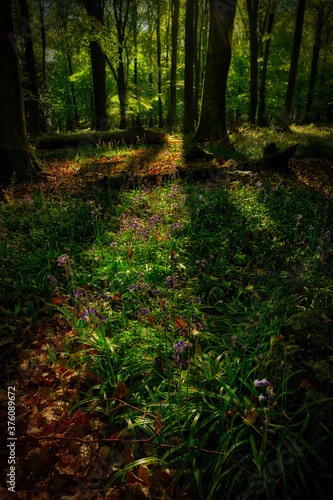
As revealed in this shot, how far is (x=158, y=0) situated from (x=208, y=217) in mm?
19535

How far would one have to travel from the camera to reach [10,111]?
5.59m

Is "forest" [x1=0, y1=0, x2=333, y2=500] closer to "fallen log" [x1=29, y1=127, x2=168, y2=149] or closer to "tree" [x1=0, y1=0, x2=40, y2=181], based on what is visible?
"tree" [x1=0, y1=0, x2=40, y2=181]

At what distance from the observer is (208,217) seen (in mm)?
4082

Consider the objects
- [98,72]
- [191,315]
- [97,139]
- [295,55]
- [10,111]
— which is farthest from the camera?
[295,55]

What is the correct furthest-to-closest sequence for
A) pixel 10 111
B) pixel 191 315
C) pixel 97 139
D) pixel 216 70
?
pixel 97 139 < pixel 216 70 < pixel 10 111 < pixel 191 315

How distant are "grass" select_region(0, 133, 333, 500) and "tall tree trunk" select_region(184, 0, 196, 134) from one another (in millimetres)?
9608

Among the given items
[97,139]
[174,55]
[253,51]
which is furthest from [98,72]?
[253,51]

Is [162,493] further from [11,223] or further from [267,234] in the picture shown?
[11,223]

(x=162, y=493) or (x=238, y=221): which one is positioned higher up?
(x=238, y=221)

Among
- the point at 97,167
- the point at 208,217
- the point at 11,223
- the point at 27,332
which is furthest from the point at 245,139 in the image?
the point at 27,332

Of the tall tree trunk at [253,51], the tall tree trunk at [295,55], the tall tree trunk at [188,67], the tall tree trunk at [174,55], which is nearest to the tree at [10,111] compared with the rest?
the tall tree trunk at [188,67]

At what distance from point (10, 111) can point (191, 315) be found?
623 centimetres

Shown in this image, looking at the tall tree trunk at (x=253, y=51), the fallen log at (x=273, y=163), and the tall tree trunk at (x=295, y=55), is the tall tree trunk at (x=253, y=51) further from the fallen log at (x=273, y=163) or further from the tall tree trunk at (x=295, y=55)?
the fallen log at (x=273, y=163)

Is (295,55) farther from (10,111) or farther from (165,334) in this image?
(165,334)
